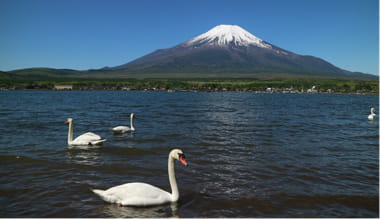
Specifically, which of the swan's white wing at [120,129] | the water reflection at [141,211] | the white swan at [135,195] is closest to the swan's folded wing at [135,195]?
the white swan at [135,195]

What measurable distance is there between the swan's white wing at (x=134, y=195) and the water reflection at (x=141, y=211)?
132 mm

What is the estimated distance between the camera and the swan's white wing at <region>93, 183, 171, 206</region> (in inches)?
328

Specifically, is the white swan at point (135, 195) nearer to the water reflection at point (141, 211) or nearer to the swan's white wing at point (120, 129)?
the water reflection at point (141, 211)

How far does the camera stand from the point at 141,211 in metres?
8.24

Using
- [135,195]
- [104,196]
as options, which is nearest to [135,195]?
[135,195]

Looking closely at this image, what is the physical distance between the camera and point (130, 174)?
11.8 m

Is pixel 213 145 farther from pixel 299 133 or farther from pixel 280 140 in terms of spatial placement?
pixel 299 133

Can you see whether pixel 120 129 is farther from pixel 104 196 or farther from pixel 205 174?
Answer: pixel 104 196

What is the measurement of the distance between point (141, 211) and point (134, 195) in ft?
1.53

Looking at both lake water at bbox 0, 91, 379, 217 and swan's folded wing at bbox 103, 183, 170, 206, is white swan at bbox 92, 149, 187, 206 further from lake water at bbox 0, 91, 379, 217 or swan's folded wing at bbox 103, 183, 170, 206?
lake water at bbox 0, 91, 379, 217

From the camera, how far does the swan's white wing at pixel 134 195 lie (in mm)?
8344

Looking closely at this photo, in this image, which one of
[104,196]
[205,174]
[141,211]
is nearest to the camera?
[141,211]

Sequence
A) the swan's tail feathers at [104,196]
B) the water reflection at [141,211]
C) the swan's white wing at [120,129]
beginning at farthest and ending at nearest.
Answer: the swan's white wing at [120,129], the swan's tail feathers at [104,196], the water reflection at [141,211]

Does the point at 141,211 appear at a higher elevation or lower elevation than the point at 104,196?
lower
